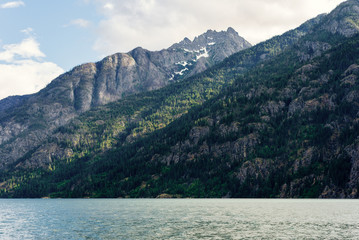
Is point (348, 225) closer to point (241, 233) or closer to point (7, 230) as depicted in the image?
point (241, 233)

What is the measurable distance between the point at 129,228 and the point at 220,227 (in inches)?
905

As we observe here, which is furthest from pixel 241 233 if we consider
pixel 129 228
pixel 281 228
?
pixel 129 228

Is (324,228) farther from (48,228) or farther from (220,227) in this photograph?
(48,228)

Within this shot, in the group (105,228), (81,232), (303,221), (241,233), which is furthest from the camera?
(303,221)

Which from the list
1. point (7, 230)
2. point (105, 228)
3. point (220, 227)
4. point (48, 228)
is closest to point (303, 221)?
point (220, 227)

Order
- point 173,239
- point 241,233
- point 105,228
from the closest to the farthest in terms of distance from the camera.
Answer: point 173,239 < point 241,233 < point 105,228

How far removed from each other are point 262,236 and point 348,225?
28525 mm

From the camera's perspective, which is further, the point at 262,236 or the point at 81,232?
the point at 81,232

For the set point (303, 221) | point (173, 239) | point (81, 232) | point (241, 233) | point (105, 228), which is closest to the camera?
point (173, 239)

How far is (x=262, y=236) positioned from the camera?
7269cm

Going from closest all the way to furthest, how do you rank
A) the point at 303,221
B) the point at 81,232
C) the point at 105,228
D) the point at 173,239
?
1. the point at 173,239
2. the point at 81,232
3. the point at 105,228
4. the point at 303,221

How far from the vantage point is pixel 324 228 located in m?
82.2

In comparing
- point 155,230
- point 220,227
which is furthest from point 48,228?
point 220,227

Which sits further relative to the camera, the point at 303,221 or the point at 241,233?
the point at 303,221
